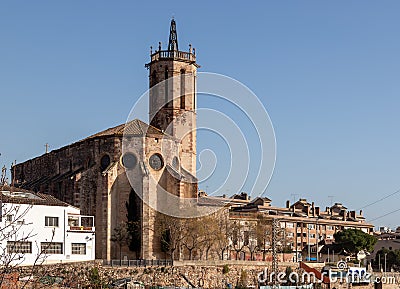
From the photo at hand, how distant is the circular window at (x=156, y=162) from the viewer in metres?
70.2

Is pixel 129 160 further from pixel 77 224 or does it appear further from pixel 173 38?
pixel 173 38

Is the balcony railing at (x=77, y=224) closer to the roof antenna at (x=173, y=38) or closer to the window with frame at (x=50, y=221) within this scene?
the window with frame at (x=50, y=221)

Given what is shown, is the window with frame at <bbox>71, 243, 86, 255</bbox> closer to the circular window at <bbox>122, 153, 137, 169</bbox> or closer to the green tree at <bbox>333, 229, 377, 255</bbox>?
the circular window at <bbox>122, 153, 137, 169</bbox>

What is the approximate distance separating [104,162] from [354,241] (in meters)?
44.7

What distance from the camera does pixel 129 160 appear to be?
2744 inches

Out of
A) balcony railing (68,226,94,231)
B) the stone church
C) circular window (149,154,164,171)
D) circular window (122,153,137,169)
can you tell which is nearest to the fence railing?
the stone church

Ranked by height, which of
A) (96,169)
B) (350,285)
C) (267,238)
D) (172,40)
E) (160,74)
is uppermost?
(172,40)

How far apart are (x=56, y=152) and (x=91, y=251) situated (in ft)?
63.6

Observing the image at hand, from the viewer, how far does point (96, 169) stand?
2781 inches

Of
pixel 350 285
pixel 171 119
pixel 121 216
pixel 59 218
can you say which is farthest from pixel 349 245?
pixel 59 218

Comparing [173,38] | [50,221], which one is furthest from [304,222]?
[50,221]

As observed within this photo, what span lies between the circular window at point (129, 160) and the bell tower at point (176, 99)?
899cm

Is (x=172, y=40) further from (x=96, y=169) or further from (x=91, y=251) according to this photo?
(x=91, y=251)

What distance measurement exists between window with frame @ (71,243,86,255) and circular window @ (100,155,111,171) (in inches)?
423
